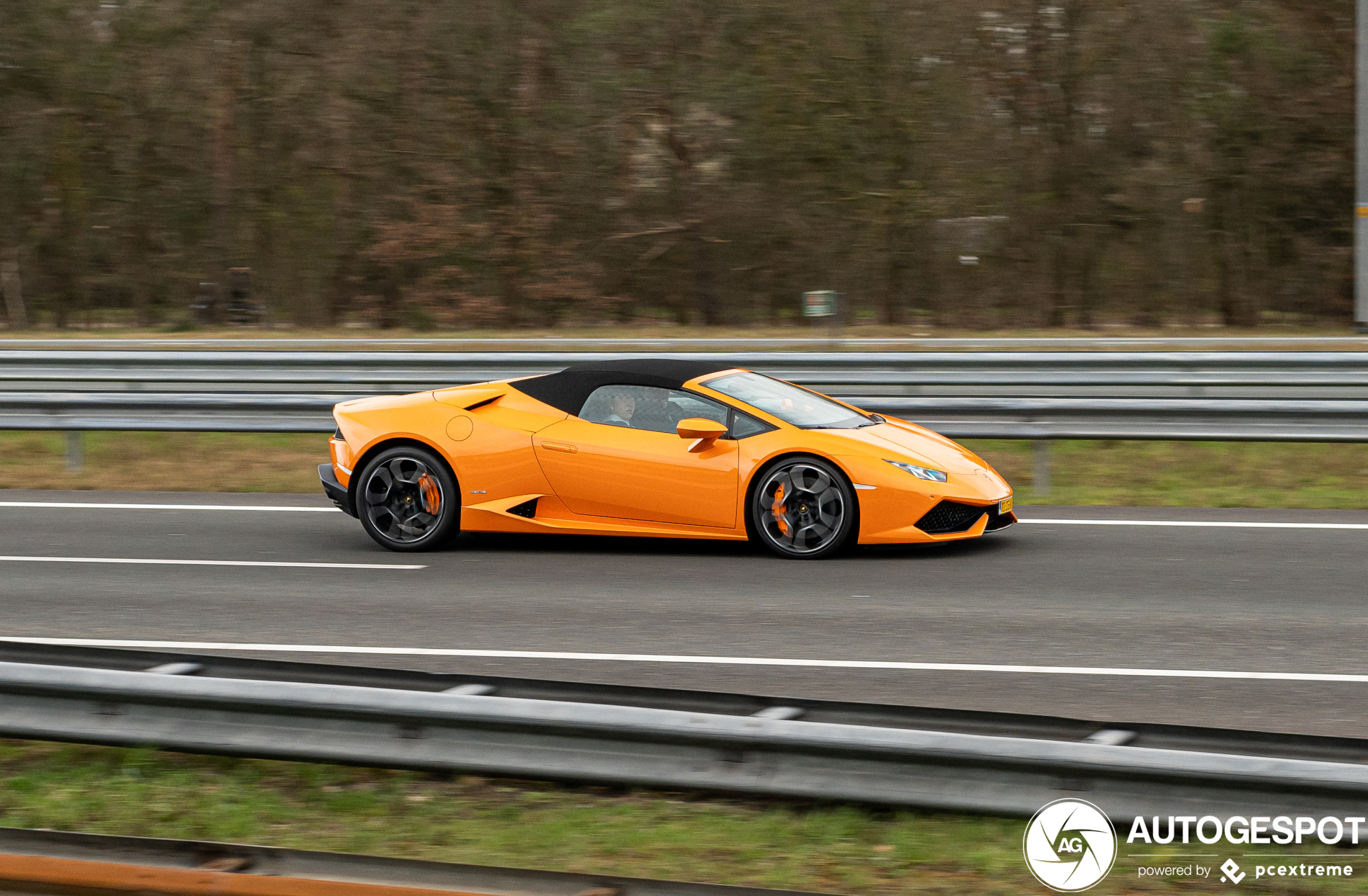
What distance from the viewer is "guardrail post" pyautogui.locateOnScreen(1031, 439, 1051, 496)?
39.0 feet

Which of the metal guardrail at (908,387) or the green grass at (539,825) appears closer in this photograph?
the green grass at (539,825)

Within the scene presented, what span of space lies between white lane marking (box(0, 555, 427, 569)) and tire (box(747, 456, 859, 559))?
214 cm

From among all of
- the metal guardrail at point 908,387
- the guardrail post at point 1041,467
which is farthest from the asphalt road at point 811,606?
the metal guardrail at point 908,387

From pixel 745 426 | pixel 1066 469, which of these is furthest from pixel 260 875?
pixel 1066 469

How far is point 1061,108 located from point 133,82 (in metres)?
18.1

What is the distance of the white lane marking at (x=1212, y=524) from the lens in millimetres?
10219

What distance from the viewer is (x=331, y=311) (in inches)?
1164

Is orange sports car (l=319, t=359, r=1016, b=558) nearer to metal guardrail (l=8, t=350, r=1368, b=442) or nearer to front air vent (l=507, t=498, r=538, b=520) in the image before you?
front air vent (l=507, t=498, r=538, b=520)

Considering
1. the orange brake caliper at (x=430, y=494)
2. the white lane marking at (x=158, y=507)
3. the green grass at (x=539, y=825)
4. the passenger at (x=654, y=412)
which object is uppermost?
the passenger at (x=654, y=412)

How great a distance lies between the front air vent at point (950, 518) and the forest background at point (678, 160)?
18.2 meters

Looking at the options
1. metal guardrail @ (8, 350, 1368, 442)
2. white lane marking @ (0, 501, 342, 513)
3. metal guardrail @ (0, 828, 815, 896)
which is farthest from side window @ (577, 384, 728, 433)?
metal guardrail @ (0, 828, 815, 896)

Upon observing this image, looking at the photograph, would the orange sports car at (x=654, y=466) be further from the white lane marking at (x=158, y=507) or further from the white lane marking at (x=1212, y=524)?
the white lane marking at (x=158, y=507)

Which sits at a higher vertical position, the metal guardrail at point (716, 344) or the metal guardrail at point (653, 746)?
the metal guardrail at point (716, 344)

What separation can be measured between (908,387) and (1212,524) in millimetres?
4399
